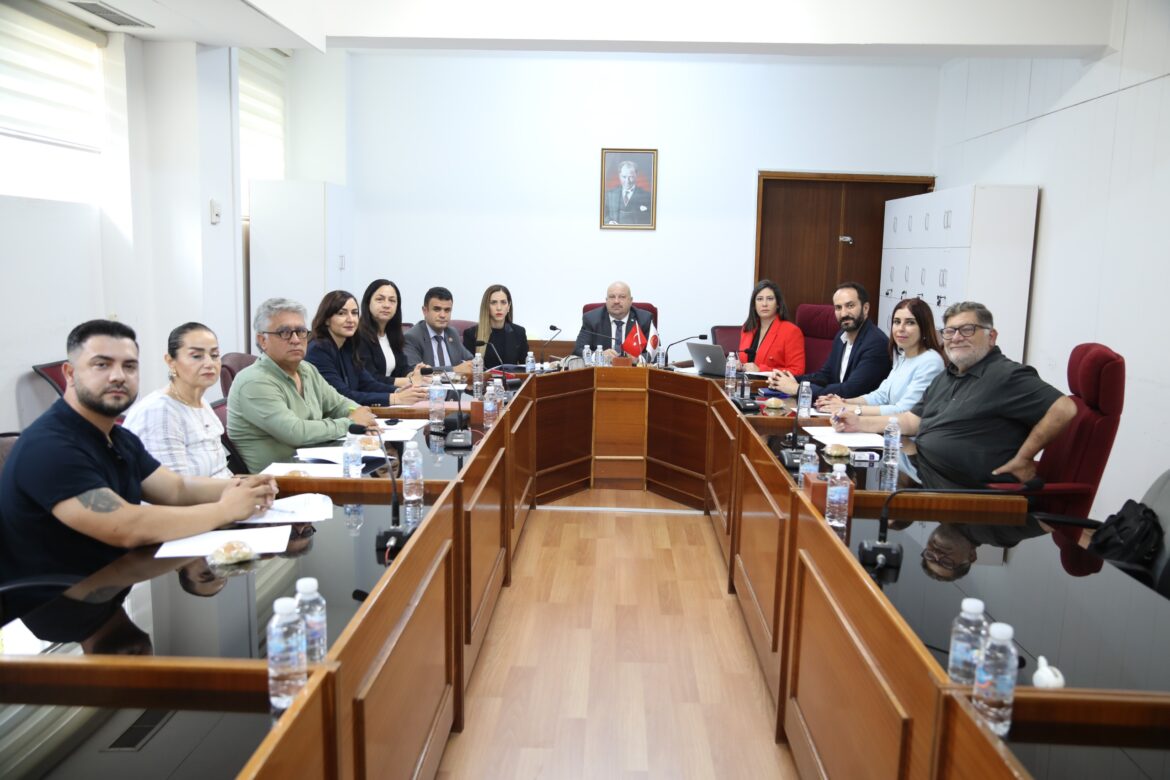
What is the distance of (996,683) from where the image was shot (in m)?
1.21

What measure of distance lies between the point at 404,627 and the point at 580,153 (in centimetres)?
590

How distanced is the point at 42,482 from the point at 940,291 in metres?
5.54

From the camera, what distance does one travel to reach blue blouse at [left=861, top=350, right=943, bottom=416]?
3.66m

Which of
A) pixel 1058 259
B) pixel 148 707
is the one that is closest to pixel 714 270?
pixel 1058 259

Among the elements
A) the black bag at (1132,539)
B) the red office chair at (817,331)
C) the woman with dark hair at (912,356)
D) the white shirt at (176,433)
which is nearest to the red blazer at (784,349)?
the red office chair at (817,331)

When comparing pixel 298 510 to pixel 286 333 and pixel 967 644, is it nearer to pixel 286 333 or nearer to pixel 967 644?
pixel 286 333

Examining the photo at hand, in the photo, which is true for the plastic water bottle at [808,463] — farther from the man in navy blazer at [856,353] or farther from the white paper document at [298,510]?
the man in navy blazer at [856,353]

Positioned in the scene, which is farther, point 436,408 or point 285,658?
point 436,408

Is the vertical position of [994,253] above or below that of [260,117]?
below

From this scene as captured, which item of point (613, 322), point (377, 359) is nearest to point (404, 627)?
point (377, 359)

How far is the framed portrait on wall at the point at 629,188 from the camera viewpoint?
7.07 m

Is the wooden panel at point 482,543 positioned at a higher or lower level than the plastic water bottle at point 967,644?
lower

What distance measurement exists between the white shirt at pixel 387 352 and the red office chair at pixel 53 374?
4.71ft

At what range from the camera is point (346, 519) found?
210 centimetres
